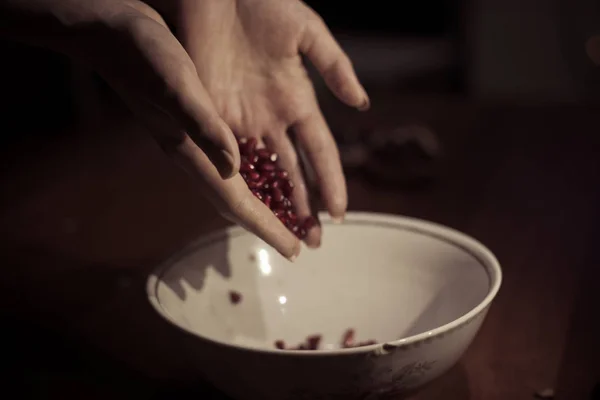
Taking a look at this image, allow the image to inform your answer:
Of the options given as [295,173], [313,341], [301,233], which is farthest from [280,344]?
[295,173]

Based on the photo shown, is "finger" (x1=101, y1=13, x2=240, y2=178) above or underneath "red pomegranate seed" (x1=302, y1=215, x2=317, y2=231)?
above

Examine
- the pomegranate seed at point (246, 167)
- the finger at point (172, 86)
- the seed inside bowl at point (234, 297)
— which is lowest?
the seed inside bowl at point (234, 297)

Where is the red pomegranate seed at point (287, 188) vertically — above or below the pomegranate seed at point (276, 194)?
below

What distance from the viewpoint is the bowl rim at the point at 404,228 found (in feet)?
2.42

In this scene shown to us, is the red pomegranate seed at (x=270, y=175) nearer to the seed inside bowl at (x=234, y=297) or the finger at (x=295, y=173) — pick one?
the finger at (x=295, y=173)

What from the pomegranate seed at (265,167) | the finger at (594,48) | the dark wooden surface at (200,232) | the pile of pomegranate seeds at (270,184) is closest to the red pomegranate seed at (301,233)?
the pile of pomegranate seeds at (270,184)

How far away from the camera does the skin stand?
0.79m

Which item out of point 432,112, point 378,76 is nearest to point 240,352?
point 432,112

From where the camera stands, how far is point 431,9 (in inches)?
158

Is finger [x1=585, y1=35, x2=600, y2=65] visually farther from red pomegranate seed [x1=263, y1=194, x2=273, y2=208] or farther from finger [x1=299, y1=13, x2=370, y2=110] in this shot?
red pomegranate seed [x1=263, y1=194, x2=273, y2=208]

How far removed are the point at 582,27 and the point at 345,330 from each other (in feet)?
10.6

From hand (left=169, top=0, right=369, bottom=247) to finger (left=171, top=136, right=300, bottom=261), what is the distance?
136 millimetres

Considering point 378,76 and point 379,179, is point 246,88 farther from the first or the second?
point 378,76

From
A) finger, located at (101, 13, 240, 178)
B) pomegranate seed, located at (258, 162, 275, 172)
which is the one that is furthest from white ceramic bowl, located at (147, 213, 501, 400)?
finger, located at (101, 13, 240, 178)
